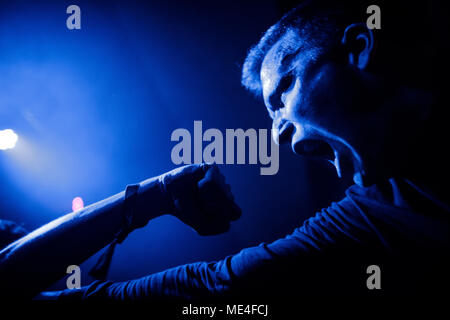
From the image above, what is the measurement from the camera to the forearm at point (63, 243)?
2.30ft

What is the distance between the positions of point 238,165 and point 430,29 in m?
1.74

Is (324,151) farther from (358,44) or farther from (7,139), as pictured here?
(7,139)

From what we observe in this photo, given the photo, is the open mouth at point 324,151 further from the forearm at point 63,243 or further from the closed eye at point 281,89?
the forearm at point 63,243

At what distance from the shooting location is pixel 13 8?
1656mm

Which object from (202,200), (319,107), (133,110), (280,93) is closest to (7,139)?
(133,110)

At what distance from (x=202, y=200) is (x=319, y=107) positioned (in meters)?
0.63

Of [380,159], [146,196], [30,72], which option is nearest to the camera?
[380,159]

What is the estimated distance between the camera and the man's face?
2.53 feet

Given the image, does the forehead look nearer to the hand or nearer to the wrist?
the hand

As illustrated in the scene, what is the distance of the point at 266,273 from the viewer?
899mm

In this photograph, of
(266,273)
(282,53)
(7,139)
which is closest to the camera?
Answer: (266,273)

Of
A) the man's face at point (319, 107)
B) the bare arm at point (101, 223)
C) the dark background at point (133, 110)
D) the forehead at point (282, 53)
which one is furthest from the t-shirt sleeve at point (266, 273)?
the dark background at point (133, 110)
